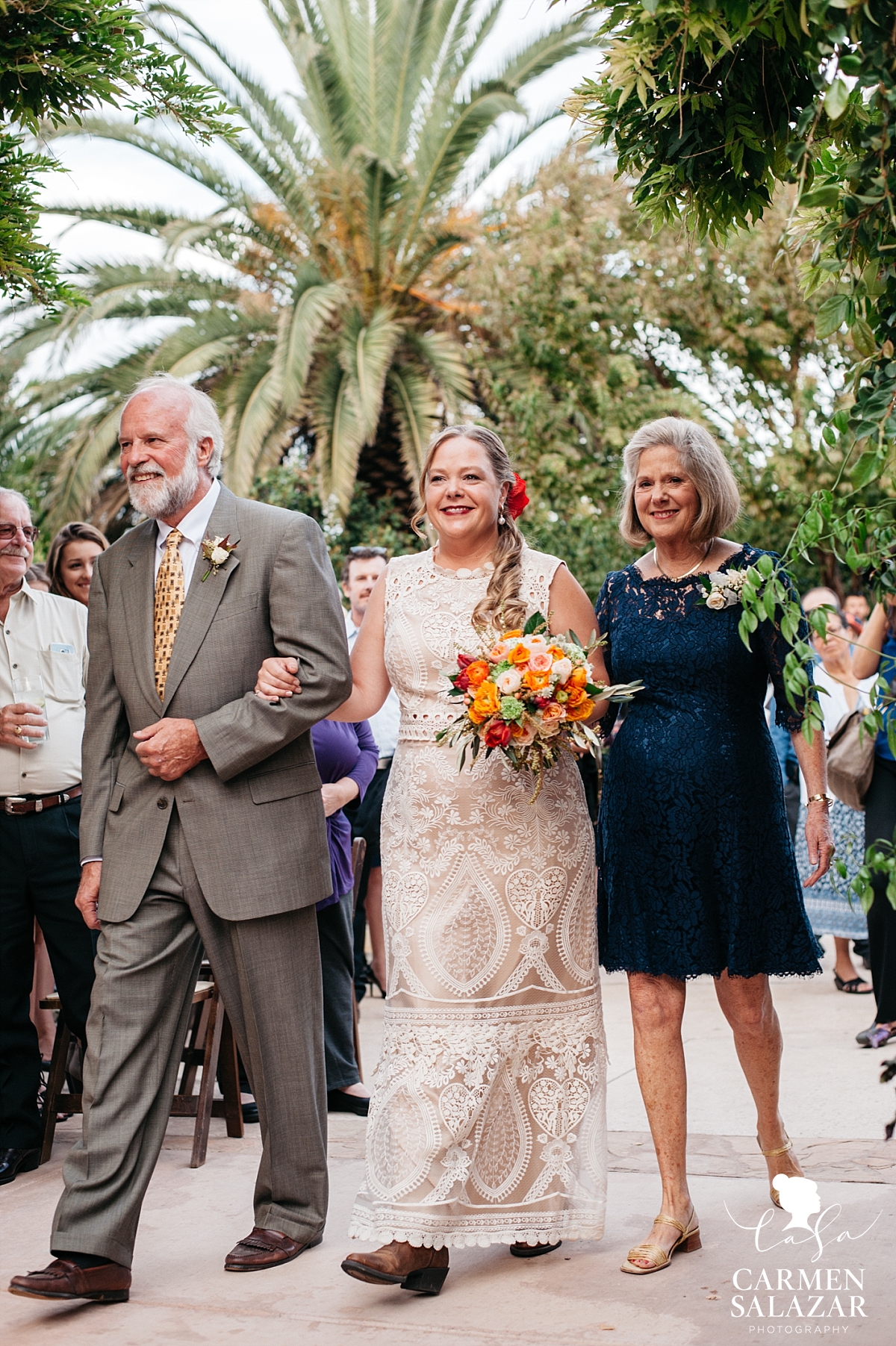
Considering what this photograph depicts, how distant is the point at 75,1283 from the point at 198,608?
190cm

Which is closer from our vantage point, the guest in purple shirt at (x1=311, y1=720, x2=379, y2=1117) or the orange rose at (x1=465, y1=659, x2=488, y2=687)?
the orange rose at (x1=465, y1=659, x2=488, y2=687)

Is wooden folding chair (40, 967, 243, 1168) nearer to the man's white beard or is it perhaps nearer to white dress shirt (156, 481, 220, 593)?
white dress shirt (156, 481, 220, 593)

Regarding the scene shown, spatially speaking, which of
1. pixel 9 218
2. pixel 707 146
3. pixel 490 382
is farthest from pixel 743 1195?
pixel 490 382

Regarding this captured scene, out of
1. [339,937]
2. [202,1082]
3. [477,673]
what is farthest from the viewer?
[339,937]

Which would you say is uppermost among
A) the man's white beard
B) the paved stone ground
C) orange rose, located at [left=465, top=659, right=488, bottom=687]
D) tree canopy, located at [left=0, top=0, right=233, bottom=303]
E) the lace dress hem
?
tree canopy, located at [left=0, top=0, right=233, bottom=303]

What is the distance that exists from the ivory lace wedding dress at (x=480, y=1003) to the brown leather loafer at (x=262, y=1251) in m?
0.29

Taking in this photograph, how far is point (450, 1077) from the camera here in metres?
3.94

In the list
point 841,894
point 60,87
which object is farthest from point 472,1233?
point 841,894

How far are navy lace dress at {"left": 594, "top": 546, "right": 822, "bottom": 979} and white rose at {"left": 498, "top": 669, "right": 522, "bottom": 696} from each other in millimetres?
672

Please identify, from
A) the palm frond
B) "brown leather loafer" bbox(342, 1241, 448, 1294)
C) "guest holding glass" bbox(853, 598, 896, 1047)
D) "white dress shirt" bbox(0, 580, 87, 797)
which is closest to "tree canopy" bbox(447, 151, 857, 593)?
the palm frond

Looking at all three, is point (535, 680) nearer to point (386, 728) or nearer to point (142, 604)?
point (142, 604)

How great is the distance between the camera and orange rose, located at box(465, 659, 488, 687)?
3.80 m

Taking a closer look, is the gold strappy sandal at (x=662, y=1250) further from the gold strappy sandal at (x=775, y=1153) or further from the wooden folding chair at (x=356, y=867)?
the wooden folding chair at (x=356, y=867)

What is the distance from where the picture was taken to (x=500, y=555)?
4305mm
